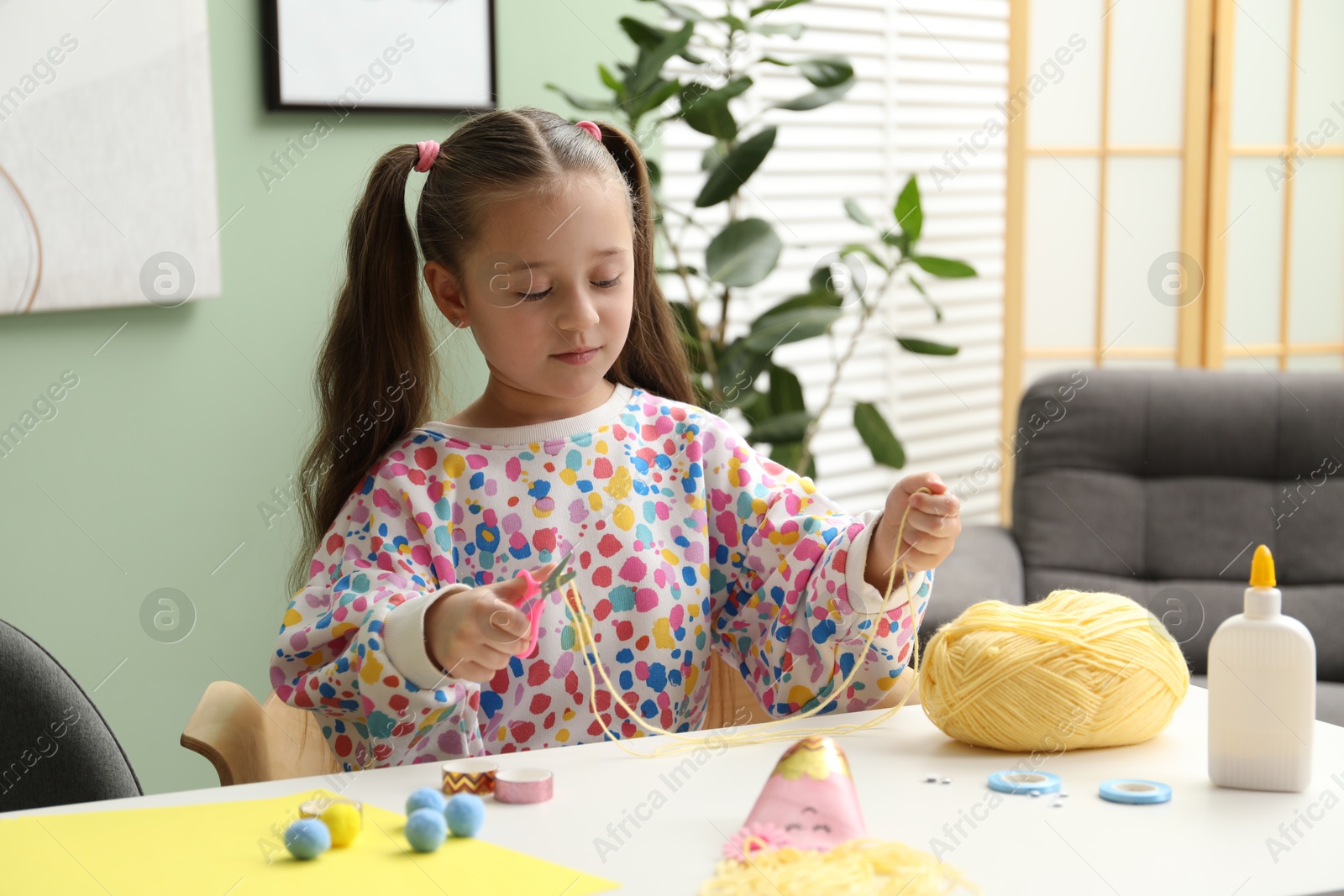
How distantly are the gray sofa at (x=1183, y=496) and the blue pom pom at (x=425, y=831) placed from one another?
63.3 inches

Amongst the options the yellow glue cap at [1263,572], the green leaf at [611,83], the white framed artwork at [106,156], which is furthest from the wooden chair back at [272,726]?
the green leaf at [611,83]

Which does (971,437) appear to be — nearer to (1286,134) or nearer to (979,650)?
(1286,134)

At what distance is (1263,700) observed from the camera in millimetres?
980

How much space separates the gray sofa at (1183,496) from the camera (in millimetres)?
2424

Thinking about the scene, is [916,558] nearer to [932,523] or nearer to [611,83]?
[932,523]

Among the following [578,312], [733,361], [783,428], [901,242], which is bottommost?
[783,428]

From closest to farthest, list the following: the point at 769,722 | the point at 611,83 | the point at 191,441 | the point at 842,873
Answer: the point at 842,873 < the point at 769,722 < the point at 191,441 < the point at 611,83

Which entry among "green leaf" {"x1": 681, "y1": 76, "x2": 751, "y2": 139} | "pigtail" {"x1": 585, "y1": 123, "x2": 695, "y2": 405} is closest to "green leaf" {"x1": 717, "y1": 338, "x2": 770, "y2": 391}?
"green leaf" {"x1": 681, "y1": 76, "x2": 751, "y2": 139}

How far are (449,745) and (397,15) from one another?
1.55 meters

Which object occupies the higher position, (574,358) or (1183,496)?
(574,358)

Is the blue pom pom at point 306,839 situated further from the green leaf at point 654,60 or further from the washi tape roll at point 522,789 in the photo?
the green leaf at point 654,60

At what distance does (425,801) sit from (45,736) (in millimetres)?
483

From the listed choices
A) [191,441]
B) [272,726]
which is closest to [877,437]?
[191,441]

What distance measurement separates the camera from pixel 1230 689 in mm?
991
